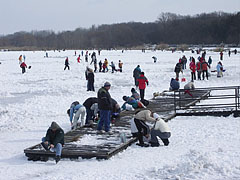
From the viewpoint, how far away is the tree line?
371 feet

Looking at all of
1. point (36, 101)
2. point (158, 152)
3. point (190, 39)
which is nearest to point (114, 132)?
point (158, 152)

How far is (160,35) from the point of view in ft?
440

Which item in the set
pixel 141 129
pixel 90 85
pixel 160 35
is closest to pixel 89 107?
pixel 141 129

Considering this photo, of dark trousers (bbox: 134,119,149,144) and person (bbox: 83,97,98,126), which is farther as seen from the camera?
person (bbox: 83,97,98,126)

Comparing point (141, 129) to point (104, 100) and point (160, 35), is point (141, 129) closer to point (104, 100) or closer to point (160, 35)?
point (104, 100)

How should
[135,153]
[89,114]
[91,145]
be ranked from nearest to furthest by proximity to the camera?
[135,153], [91,145], [89,114]

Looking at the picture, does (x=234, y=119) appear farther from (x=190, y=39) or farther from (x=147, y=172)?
(x=190, y=39)

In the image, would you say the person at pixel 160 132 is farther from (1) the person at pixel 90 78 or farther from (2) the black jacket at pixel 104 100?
(1) the person at pixel 90 78

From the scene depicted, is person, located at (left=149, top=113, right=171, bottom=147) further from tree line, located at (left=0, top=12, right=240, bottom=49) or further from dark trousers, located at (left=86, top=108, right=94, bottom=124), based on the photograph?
tree line, located at (left=0, top=12, right=240, bottom=49)

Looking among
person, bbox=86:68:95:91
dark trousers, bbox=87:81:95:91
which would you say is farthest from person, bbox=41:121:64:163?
dark trousers, bbox=87:81:95:91

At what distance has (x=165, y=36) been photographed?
431ft

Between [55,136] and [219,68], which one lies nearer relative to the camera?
[55,136]

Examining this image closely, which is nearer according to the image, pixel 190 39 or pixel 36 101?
pixel 36 101

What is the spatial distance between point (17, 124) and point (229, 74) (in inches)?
697
